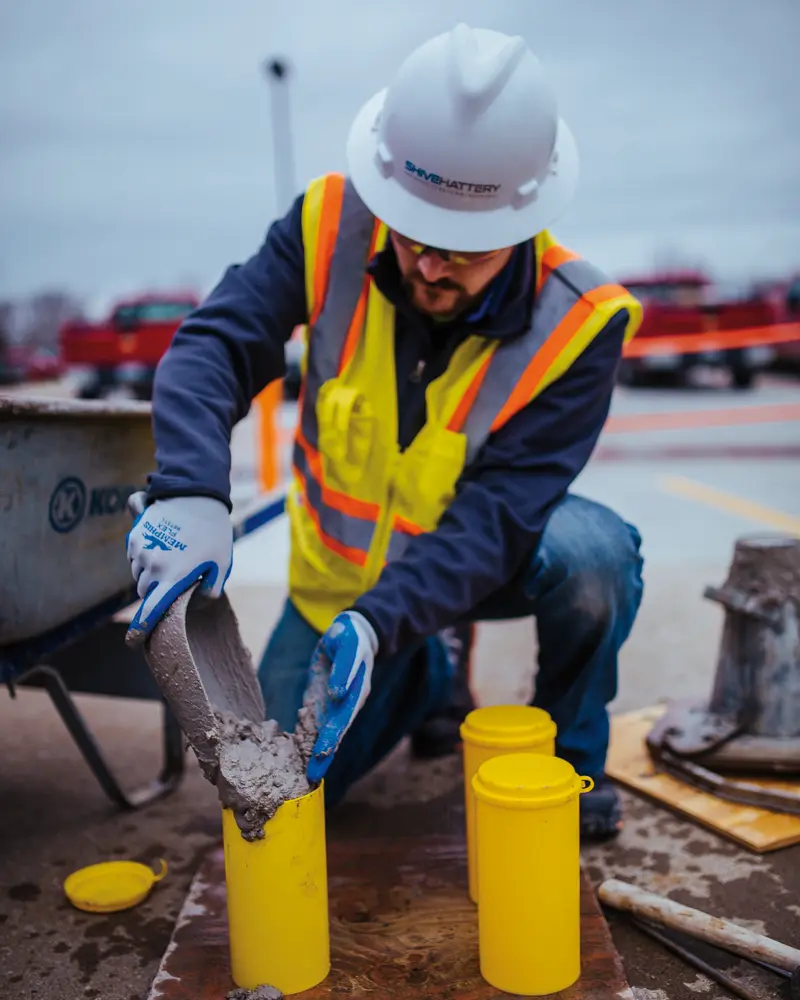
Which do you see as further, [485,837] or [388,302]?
[388,302]

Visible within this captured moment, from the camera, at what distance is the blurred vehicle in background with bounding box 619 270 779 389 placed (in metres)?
13.8

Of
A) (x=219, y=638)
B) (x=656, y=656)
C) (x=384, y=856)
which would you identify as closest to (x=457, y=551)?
(x=219, y=638)

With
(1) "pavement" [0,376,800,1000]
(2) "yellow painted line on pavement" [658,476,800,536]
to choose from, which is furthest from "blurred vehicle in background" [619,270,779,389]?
(1) "pavement" [0,376,800,1000]

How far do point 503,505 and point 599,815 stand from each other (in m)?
0.71

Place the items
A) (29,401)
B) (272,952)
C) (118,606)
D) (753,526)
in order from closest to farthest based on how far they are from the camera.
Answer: (272,952)
(29,401)
(118,606)
(753,526)

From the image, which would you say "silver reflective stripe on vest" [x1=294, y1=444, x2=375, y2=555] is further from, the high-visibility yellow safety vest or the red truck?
the red truck

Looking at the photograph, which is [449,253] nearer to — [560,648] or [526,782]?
[560,648]

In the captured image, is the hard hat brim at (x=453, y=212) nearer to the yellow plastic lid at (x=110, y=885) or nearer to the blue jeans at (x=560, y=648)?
the blue jeans at (x=560, y=648)

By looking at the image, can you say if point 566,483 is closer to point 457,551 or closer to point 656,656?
point 457,551

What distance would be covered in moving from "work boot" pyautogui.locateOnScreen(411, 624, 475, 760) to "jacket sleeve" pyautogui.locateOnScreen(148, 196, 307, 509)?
35.4 inches

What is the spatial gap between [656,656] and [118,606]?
1.82 m

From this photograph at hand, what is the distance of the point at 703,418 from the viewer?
11.2 meters

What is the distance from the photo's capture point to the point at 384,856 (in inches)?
86.4

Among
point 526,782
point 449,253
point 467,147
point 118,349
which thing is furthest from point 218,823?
point 118,349
